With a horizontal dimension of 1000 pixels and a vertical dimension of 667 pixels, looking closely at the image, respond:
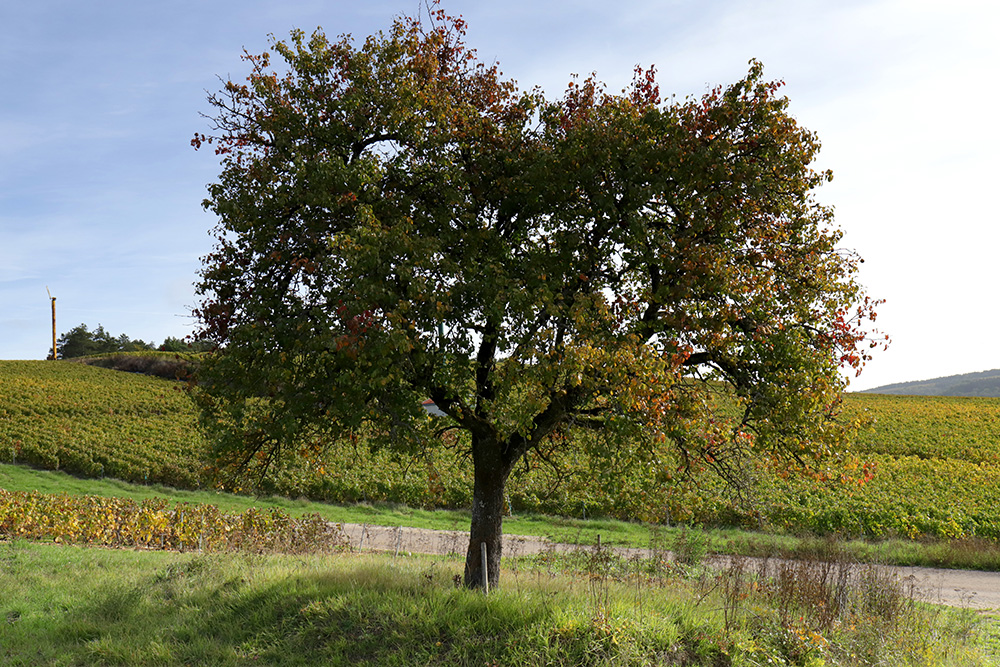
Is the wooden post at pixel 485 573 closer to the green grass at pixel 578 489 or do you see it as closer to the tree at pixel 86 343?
the green grass at pixel 578 489

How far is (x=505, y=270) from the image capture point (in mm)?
10578

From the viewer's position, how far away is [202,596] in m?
11.6

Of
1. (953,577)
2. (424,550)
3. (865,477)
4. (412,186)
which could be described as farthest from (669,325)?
(953,577)

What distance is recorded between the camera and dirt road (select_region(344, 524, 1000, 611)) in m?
16.5

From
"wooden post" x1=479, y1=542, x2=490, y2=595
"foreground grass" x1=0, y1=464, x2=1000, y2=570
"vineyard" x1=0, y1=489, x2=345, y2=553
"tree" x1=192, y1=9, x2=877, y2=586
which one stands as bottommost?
"foreground grass" x1=0, y1=464, x2=1000, y2=570

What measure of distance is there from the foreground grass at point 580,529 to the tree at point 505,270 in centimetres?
657

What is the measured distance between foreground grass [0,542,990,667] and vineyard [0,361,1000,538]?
1764mm

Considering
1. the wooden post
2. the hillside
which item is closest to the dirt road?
the wooden post

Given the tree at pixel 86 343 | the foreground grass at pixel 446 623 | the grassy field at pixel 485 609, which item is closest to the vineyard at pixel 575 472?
the grassy field at pixel 485 609

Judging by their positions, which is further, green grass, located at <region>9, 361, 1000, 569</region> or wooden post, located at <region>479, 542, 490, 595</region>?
green grass, located at <region>9, 361, 1000, 569</region>

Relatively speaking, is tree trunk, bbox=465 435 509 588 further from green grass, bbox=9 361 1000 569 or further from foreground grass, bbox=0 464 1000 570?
foreground grass, bbox=0 464 1000 570

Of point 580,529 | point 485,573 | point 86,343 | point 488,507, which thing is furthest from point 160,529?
point 86,343

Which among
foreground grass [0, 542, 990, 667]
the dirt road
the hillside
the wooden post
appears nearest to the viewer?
foreground grass [0, 542, 990, 667]

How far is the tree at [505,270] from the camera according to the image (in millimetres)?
9734
